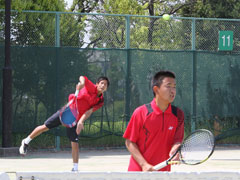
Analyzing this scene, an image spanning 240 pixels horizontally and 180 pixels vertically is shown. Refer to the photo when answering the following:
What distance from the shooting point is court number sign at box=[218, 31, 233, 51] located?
1231 cm

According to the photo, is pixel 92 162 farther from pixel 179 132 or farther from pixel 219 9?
pixel 219 9

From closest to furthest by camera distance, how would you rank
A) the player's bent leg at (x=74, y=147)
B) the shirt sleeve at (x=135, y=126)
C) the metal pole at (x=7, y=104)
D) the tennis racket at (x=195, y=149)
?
the tennis racket at (x=195, y=149) < the shirt sleeve at (x=135, y=126) < the player's bent leg at (x=74, y=147) < the metal pole at (x=7, y=104)

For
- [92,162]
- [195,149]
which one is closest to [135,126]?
[195,149]

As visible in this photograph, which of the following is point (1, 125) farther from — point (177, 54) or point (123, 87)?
point (177, 54)

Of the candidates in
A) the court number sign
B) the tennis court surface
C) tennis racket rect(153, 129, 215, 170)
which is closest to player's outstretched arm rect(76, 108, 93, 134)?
the tennis court surface

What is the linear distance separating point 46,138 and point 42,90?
91cm

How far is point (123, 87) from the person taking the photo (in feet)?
38.3

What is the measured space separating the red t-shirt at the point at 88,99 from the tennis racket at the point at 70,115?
0.18ft

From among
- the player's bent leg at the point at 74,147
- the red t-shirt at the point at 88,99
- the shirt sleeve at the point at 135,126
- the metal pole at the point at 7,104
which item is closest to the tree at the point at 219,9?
the metal pole at the point at 7,104

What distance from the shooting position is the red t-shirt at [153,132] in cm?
414

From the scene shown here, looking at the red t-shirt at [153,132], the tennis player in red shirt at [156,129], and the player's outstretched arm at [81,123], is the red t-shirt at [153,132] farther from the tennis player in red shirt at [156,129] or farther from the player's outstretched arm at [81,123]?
the player's outstretched arm at [81,123]

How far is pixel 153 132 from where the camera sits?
416cm

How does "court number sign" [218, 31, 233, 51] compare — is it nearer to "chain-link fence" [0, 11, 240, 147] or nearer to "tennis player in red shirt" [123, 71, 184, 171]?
"chain-link fence" [0, 11, 240, 147]

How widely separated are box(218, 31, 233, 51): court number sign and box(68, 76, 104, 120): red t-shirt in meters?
4.83
